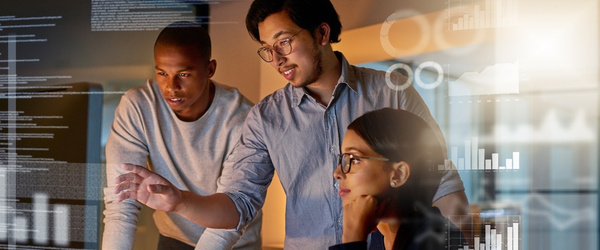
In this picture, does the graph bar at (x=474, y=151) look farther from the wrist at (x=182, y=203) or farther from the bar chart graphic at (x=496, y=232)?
the wrist at (x=182, y=203)

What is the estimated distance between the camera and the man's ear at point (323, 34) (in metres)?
1.92

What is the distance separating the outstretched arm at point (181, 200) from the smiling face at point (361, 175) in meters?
0.34

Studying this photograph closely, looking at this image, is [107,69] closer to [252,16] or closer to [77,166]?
[77,166]

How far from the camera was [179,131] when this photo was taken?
2158mm

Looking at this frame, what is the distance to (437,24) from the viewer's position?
1.93 metres

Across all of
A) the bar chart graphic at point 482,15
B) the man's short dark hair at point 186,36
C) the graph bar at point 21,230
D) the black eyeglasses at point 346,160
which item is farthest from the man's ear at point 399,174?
the graph bar at point 21,230

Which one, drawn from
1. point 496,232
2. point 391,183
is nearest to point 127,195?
point 391,183

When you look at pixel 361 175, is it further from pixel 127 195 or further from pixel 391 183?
pixel 127 195

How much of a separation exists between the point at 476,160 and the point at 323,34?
58 cm

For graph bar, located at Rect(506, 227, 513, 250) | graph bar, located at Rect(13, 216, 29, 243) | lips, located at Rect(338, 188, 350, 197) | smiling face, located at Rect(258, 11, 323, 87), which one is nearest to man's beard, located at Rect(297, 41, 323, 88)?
smiling face, located at Rect(258, 11, 323, 87)

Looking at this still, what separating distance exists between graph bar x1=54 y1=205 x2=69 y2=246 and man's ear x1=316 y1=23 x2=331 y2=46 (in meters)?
1.11

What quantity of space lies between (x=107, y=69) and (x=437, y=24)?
113 centimetres

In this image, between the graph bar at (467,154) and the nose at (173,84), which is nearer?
the graph bar at (467,154)

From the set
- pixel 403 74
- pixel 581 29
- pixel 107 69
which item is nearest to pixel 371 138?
pixel 403 74
